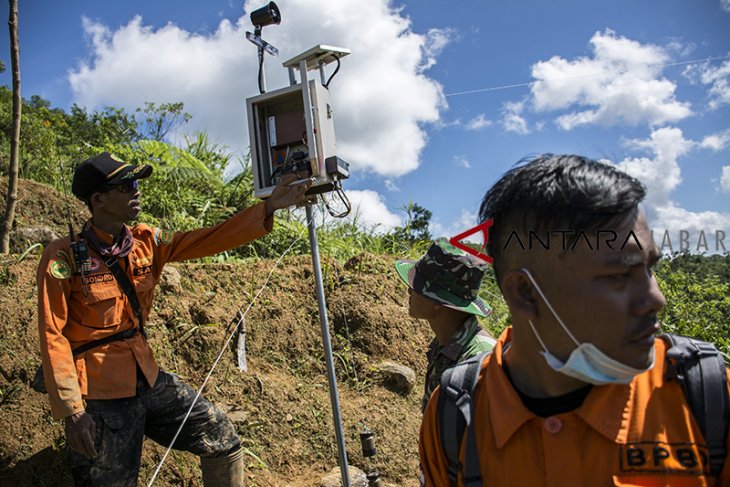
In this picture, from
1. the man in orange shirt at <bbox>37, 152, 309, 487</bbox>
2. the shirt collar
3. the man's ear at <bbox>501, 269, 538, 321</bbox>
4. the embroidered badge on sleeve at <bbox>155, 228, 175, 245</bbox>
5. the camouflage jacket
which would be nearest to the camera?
the shirt collar

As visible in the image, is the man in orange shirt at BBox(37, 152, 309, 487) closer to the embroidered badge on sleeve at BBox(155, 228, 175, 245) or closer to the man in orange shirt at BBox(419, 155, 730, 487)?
the embroidered badge on sleeve at BBox(155, 228, 175, 245)

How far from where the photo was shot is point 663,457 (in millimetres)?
1245

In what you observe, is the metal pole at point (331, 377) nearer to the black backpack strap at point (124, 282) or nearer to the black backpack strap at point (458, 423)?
the black backpack strap at point (124, 282)

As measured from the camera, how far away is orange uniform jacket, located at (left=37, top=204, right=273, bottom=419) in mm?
2852

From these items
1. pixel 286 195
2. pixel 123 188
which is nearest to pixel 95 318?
pixel 123 188

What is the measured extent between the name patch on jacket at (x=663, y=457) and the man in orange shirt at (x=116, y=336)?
2247mm

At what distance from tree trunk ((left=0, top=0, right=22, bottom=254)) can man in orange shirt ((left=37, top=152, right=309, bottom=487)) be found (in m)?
2.34

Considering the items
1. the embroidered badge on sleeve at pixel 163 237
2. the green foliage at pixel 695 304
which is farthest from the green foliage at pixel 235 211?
the embroidered badge on sleeve at pixel 163 237

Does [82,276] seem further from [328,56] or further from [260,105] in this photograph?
[328,56]

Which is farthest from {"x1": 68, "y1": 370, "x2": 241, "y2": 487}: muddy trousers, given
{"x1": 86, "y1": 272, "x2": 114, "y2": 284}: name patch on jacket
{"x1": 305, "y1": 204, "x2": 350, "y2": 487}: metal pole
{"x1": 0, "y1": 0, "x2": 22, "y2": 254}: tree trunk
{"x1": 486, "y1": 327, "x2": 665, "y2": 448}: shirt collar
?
{"x1": 0, "y1": 0, "x2": 22, "y2": 254}: tree trunk

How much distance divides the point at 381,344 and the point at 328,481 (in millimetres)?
1759

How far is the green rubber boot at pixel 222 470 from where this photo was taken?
355 cm

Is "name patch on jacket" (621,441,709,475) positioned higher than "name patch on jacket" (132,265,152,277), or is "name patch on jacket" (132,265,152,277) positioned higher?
"name patch on jacket" (132,265,152,277)

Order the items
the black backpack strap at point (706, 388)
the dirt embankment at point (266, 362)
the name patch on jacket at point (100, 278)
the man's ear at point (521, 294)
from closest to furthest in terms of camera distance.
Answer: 1. the black backpack strap at point (706, 388)
2. the man's ear at point (521, 294)
3. the name patch on jacket at point (100, 278)
4. the dirt embankment at point (266, 362)
